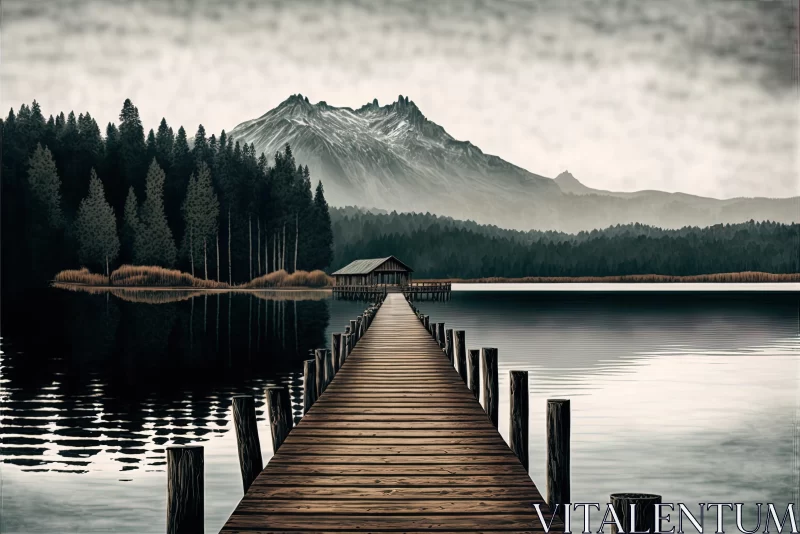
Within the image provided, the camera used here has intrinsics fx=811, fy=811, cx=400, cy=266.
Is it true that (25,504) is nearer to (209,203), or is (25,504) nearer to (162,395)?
(162,395)

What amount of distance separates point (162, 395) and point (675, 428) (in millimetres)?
14973

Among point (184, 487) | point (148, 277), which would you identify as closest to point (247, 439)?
point (184, 487)

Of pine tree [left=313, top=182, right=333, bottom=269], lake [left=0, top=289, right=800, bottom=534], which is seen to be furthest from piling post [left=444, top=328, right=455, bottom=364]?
pine tree [left=313, top=182, right=333, bottom=269]

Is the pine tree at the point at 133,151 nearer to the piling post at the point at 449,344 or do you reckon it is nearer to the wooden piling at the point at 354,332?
the wooden piling at the point at 354,332

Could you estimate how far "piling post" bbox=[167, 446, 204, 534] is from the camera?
6871 millimetres

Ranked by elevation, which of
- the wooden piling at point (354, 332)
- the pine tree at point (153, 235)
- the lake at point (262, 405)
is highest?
the pine tree at point (153, 235)

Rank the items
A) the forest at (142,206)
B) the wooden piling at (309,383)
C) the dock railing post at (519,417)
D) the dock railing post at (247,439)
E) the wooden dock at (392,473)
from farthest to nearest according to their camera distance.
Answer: the forest at (142,206)
the wooden piling at (309,383)
the dock railing post at (519,417)
the dock railing post at (247,439)
the wooden dock at (392,473)

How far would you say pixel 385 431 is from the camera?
38.1 ft

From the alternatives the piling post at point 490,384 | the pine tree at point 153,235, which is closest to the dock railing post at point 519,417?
the piling post at point 490,384

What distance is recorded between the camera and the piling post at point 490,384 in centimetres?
1423

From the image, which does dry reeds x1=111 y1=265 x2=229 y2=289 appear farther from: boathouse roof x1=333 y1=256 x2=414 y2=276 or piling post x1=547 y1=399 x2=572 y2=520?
piling post x1=547 y1=399 x2=572 y2=520

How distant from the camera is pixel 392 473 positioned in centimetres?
920

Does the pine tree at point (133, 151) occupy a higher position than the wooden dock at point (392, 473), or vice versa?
the pine tree at point (133, 151)

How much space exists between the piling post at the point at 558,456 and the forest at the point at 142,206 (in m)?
84.0
